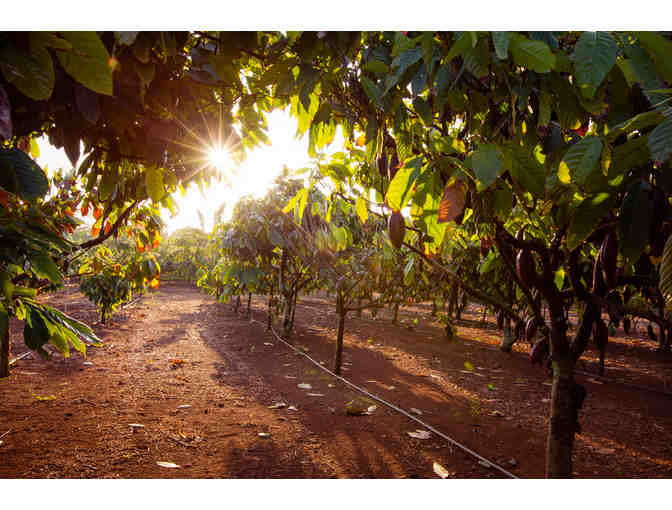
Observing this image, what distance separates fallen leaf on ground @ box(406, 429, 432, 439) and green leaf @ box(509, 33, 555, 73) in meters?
2.50

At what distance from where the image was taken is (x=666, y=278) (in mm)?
622

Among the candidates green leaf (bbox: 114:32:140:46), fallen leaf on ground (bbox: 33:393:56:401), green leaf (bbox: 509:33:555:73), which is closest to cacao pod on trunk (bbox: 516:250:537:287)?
green leaf (bbox: 509:33:555:73)

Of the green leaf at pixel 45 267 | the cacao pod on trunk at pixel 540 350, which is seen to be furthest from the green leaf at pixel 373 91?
the cacao pod on trunk at pixel 540 350

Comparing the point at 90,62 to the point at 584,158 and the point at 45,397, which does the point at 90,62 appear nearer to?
the point at 584,158

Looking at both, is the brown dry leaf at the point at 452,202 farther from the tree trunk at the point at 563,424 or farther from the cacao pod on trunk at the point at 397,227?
the tree trunk at the point at 563,424

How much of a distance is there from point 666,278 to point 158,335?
7116mm

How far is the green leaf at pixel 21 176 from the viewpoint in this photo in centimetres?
70

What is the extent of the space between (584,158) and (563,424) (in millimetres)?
1205

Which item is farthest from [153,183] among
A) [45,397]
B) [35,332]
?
[45,397]

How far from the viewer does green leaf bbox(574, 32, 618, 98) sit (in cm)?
61

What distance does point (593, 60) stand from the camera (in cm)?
62

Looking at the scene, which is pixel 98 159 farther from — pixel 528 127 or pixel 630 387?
pixel 630 387

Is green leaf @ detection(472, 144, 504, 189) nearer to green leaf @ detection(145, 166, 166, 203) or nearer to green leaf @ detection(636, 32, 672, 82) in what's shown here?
green leaf @ detection(636, 32, 672, 82)

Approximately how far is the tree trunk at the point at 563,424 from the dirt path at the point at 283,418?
2.72ft
